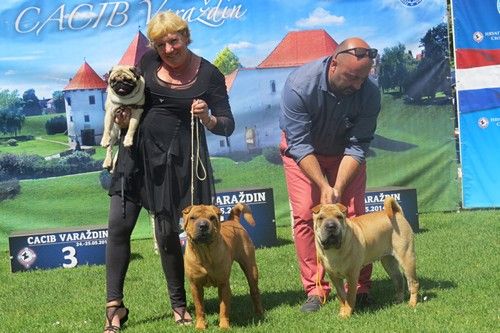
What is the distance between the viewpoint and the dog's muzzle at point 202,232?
4203 mm

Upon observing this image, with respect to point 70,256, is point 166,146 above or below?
above

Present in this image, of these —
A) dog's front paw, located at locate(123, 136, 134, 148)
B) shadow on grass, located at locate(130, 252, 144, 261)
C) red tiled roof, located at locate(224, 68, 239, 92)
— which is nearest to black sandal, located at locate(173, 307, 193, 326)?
dog's front paw, located at locate(123, 136, 134, 148)

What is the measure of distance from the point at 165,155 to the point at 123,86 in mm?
487

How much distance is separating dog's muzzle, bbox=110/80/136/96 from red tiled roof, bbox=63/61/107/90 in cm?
481

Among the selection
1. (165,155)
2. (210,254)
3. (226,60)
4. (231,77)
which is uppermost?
(226,60)

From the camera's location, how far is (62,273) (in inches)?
287

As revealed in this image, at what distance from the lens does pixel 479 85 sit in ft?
30.8

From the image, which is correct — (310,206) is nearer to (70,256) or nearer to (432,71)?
(70,256)

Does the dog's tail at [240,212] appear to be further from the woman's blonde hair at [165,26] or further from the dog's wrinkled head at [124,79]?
the woman's blonde hair at [165,26]

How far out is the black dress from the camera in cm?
445

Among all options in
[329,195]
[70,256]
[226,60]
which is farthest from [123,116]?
[226,60]

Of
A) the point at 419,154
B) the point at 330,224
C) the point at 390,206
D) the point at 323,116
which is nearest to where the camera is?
the point at 330,224

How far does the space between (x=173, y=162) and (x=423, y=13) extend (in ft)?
20.0

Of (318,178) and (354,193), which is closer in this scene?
(318,178)
